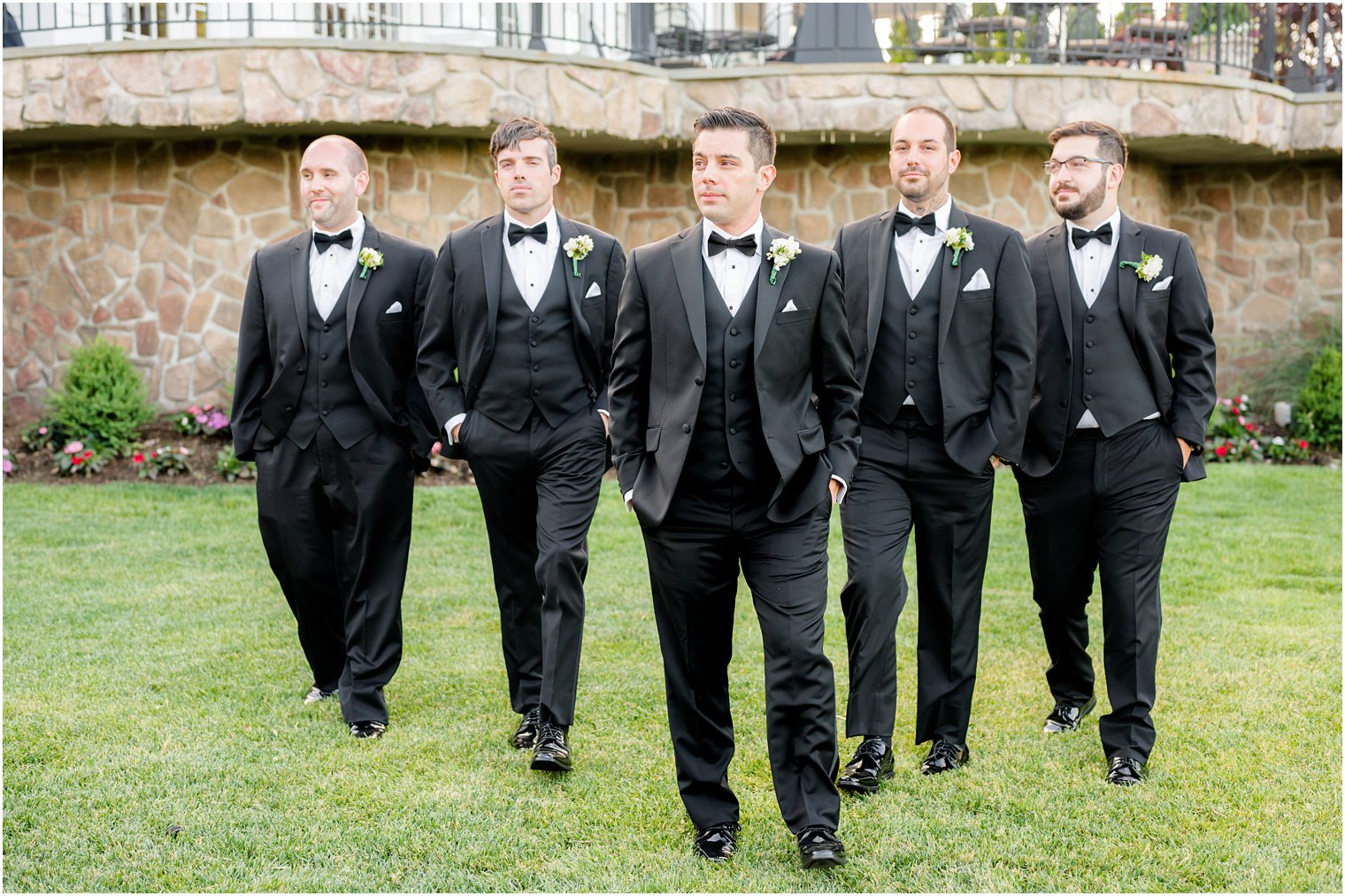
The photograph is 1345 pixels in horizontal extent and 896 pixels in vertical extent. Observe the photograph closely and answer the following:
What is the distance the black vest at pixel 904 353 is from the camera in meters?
4.90

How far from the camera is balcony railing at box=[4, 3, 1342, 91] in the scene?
13.0 meters

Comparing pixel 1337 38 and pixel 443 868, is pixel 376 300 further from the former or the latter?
pixel 1337 38

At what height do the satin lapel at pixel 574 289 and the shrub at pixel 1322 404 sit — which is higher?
the satin lapel at pixel 574 289

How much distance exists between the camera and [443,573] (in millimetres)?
8727

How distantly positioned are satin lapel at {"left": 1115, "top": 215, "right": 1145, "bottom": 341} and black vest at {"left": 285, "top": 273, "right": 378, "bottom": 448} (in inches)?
122

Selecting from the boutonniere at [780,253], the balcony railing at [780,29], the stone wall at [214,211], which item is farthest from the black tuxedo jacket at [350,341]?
the balcony railing at [780,29]

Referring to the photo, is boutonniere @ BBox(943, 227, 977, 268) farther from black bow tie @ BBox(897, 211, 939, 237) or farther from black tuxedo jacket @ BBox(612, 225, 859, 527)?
black tuxedo jacket @ BBox(612, 225, 859, 527)

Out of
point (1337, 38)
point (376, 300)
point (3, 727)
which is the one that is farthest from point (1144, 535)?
point (1337, 38)

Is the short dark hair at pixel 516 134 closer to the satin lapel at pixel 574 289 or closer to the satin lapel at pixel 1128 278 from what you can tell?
the satin lapel at pixel 574 289

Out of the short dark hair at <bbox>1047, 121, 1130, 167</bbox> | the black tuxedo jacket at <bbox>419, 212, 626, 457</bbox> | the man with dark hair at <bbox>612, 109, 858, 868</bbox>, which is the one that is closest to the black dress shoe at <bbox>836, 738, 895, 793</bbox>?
the man with dark hair at <bbox>612, 109, 858, 868</bbox>

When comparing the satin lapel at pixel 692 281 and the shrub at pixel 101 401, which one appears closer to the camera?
the satin lapel at pixel 692 281

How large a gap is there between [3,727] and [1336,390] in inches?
506

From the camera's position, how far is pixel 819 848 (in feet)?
13.1

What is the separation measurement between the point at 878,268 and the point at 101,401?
956cm
